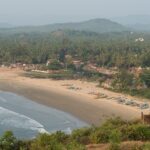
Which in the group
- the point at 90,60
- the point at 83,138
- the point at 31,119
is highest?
the point at 83,138

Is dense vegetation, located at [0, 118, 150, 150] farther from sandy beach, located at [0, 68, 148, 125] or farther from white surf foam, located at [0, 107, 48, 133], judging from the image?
sandy beach, located at [0, 68, 148, 125]

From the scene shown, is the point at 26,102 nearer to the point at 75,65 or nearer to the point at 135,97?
the point at 135,97

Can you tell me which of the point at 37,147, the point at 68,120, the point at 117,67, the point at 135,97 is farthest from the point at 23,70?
the point at 37,147

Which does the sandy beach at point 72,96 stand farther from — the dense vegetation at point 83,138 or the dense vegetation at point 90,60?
the dense vegetation at point 83,138

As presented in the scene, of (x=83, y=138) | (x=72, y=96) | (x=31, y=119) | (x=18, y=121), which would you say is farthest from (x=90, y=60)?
(x=83, y=138)

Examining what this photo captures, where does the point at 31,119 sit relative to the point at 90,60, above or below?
below

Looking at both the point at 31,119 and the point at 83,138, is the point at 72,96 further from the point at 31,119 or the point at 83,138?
the point at 83,138

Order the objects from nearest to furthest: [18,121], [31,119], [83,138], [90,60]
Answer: [83,138], [18,121], [31,119], [90,60]

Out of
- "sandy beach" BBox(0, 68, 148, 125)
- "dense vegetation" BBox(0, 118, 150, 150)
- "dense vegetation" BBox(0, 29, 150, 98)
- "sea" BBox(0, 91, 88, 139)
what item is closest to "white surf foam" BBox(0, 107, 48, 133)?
"sea" BBox(0, 91, 88, 139)
